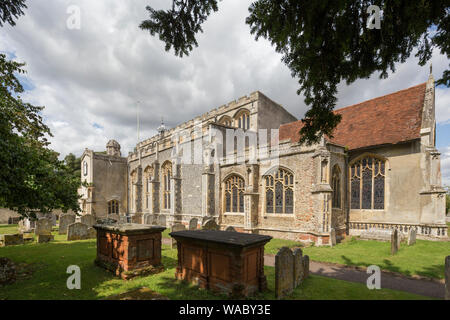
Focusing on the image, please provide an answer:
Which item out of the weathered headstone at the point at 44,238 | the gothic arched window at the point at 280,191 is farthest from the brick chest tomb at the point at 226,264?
the weathered headstone at the point at 44,238

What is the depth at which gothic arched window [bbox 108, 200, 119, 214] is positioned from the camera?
2662cm

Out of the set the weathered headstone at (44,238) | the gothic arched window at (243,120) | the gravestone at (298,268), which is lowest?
the weathered headstone at (44,238)

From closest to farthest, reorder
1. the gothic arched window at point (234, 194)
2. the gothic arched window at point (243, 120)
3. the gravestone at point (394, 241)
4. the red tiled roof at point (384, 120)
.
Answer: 1. the gravestone at point (394, 241)
2. the red tiled roof at point (384, 120)
3. the gothic arched window at point (234, 194)
4. the gothic arched window at point (243, 120)

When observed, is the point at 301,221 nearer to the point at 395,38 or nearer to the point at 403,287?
the point at 403,287

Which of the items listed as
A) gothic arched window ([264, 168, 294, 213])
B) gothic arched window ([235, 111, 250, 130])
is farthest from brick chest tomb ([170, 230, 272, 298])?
gothic arched window ([235, 111, 250, 130])

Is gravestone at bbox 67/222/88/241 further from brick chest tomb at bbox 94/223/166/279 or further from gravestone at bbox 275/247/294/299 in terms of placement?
gravestone at bbox 275/247/294/299

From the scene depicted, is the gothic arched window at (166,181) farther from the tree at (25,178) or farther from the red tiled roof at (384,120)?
the red tiled roof at (384,120)

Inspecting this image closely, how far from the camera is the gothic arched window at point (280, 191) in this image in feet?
41.9

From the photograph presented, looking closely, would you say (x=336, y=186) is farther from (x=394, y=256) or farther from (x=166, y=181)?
(x=166, y=181)

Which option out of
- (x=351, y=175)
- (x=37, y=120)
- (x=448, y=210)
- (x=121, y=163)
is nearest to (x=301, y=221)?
(x=351, y=175)

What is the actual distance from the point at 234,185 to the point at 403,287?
1065 centimetres

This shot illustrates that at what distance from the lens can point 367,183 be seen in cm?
1352

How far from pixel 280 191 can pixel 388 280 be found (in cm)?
704

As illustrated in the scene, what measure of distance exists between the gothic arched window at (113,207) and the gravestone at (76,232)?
558 inches
